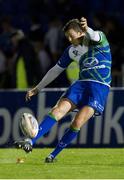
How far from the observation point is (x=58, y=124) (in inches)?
711

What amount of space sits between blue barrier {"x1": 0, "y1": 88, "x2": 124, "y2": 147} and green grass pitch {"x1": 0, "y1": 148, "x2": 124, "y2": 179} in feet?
7.82

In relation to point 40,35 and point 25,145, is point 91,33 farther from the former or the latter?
point 40,35

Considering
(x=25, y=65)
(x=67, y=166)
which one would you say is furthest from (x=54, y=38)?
(x=67, y=166)

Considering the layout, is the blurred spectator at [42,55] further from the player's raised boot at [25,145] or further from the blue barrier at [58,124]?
the player's raised boot at [25,145]

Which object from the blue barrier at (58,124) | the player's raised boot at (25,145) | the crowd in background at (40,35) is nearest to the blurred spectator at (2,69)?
the crowd in background at (40,35)

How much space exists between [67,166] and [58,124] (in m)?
5.32

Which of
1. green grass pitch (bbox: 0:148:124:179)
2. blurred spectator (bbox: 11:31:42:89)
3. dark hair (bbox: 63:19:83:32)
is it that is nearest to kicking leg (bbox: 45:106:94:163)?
green grass pitch (bbox: 0:148:124:179)

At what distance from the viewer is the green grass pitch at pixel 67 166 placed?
11625 millimetres

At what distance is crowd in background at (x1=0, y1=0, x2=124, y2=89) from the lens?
61.1ft

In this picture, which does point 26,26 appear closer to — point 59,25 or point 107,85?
point 59,25

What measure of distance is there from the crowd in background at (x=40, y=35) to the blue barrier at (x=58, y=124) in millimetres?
699

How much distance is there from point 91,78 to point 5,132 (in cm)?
514

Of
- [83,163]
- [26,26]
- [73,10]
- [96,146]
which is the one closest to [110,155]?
[83,163]

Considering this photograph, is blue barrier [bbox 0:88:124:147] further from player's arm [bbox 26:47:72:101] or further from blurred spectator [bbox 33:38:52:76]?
player's arm [bbox 26:47:72:101]
